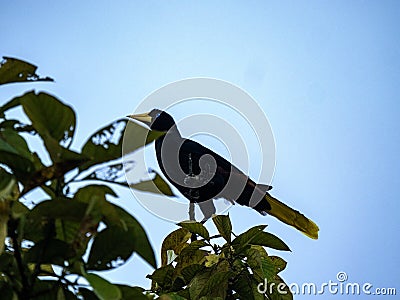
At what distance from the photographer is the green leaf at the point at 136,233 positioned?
0.51 m

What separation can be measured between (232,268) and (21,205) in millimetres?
567

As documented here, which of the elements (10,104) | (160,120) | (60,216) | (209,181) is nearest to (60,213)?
(60,216)

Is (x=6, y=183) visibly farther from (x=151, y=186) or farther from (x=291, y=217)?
(x=291, y=217)

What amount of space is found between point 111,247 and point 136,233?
28 mm

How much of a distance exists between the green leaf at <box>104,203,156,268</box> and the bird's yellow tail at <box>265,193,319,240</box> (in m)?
1.40

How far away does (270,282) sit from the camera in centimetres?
99

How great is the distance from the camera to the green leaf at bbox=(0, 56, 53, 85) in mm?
606

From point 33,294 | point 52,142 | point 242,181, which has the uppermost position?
point 242,181

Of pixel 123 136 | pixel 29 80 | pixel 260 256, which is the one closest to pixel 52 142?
pixel 123 136

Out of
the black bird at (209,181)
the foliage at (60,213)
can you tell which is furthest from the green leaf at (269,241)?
the black bird at (209,181)

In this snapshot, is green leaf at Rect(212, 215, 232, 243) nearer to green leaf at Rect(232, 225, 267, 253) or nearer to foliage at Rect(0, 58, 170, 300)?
green leaf at Rect(232, 225, 267, 253)

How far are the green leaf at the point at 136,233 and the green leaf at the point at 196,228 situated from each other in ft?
1.92

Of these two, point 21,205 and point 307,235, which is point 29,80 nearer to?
point 21,205

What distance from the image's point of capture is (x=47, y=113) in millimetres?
487
